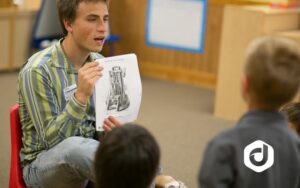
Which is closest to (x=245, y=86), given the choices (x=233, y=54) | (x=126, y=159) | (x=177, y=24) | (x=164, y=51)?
(x=126, y=159)

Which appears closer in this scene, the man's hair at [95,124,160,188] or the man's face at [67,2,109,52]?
the man's hair at [95,124,160,188]

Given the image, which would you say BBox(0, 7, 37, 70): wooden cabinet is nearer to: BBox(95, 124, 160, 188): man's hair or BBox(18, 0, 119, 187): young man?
BBox(18, 0, 119, 187): young man

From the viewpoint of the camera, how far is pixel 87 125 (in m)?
2.47

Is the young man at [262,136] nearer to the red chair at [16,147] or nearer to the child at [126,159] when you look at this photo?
the child at [126,159]

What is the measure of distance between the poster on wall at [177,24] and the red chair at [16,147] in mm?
3940

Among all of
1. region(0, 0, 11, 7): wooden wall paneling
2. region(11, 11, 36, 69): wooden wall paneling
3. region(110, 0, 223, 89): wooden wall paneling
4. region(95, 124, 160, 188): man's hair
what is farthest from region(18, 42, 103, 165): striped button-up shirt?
region(0, 0, 11, 7): wooden wall paneling

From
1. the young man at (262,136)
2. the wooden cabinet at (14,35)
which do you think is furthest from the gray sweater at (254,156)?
the wooden cabinet at (14,35)

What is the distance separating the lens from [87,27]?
241 cm

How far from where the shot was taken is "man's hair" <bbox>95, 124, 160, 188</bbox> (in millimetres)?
1552

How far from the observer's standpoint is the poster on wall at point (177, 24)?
6160mm

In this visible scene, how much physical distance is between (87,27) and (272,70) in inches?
41.5

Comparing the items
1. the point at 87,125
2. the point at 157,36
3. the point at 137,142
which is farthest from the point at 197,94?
the point at 137,142

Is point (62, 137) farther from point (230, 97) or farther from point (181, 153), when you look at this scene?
point (230, 97)

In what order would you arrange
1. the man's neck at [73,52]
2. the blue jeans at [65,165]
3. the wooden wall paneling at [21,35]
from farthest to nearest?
the wooden wall paneling at [21,35] → the man's neck at [73,52] → the blue jeans at [65,165]
